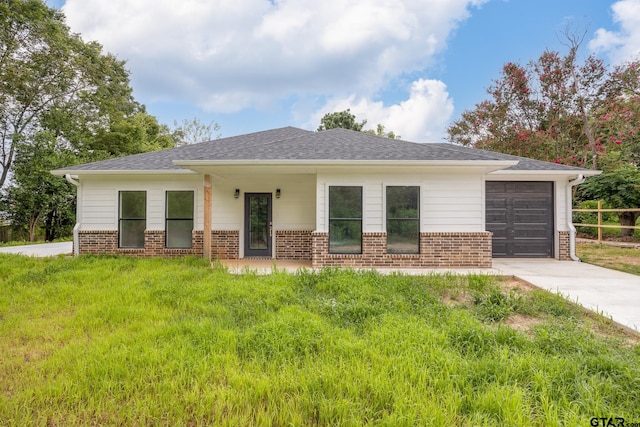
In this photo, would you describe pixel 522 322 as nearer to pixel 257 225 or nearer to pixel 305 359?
pixel 305 359

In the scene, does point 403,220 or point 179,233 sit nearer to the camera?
point 403,220

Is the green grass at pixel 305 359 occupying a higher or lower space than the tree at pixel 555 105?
lower

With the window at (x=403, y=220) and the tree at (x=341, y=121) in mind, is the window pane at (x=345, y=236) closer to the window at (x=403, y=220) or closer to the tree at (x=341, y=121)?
the window at (x=403, y=220)

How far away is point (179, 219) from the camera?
8.38 meters

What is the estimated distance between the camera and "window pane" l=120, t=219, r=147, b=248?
27.5ft

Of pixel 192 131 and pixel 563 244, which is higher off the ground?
pixel 192 131

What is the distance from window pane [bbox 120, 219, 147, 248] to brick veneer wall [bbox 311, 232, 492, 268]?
5.11 metres

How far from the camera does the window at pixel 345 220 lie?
7.20 metres

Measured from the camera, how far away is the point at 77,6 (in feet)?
51.8

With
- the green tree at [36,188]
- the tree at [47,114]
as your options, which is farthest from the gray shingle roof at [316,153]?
the tree at [47,114]

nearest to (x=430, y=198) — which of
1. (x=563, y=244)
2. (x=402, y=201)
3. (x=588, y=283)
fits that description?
(x=402, y=201)

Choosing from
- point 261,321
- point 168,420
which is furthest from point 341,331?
point 168,420

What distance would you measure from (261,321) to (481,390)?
237 centimetres

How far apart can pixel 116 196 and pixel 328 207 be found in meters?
6.10
